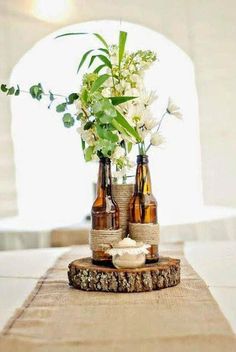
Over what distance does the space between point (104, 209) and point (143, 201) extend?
0.31ft

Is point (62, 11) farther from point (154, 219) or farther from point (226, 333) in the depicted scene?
point (226, 333)

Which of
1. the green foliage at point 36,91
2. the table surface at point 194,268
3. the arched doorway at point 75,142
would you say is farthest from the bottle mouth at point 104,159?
the arched doorway at point 75,142

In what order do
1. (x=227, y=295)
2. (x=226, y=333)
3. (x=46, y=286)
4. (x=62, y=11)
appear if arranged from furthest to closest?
(x=62, y=11) → (x=46, y=286) → (x=227, y=295) → (x=226, y=333)

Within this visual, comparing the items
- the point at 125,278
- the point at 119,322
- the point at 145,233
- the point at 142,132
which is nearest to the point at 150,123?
the point at 142,132

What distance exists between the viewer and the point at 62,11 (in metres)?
3.51

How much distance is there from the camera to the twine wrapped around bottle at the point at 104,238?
1.28 metres

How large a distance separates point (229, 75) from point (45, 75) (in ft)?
3.94

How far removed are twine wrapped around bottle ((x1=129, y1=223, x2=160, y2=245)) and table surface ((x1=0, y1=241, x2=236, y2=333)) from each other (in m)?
0.16

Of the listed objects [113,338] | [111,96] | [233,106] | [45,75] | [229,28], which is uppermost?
[229,28]

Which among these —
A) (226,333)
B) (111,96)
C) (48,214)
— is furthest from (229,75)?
(226,333)

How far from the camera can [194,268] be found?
4.98 ft

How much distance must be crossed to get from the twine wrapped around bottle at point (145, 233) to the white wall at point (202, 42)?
7.56ft

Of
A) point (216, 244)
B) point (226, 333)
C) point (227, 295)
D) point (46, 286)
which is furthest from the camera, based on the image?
point (216, 244)

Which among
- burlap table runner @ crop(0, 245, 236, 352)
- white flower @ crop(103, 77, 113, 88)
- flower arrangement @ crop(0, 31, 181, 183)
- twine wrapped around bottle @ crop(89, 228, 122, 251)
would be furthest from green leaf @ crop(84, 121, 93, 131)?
burlap table runner @ crop(0, 245, 236, 352)
